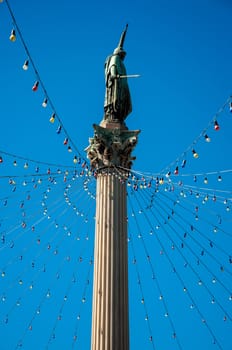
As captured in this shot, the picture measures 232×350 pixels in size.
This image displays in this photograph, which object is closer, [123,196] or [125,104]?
[123,196]

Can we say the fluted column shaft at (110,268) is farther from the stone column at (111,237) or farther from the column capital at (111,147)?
the column capital at (111,147)

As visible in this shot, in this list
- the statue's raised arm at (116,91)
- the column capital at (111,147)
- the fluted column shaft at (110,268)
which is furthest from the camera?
the statue's raised arm at (116,91)

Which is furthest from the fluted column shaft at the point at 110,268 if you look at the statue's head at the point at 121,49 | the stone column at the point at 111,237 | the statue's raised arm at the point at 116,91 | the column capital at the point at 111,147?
the statue's head at the point at 121,49

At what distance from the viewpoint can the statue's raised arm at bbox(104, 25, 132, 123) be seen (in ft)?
53.8

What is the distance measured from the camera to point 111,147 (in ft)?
50.1

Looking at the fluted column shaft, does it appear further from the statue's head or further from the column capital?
the statue's head

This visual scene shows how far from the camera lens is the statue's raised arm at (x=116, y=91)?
16.4m

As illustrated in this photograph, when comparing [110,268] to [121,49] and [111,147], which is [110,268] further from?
[121,49]

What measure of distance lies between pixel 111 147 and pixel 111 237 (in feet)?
10.0

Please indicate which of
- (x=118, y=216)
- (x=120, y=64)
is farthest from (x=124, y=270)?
(x=120, y=64)

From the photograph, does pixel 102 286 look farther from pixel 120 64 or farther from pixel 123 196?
pixel 120 64

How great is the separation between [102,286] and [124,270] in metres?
0.80

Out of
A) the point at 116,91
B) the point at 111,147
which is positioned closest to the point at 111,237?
the point at 111,147

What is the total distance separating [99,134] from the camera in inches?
603
